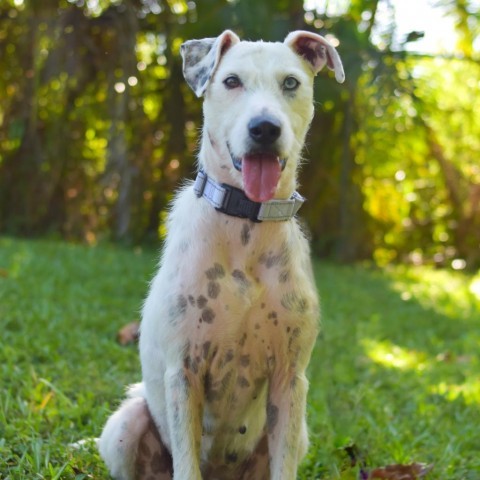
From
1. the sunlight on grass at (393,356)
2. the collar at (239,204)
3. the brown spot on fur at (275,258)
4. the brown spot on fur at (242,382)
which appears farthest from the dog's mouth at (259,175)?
the sunlight on grass at (393,356)

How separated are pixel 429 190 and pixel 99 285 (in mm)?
6980

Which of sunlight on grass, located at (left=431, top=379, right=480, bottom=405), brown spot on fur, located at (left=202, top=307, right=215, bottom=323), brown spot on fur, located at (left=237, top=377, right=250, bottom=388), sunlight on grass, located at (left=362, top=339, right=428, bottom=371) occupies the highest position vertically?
brown spot on fur, located at (left=202, top=307, right=215, bottom=323)

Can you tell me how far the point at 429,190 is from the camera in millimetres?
12945

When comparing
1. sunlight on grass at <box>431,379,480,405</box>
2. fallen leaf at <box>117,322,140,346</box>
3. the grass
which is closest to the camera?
the grass

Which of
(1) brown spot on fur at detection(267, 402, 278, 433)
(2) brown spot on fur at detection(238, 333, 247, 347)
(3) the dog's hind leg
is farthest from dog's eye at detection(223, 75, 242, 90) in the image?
(3) the dog's hind leg

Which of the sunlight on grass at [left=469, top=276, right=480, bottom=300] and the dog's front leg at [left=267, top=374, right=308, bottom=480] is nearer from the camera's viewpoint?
the dog's front leg at [left=267, top=374, right=308, bottom=480]

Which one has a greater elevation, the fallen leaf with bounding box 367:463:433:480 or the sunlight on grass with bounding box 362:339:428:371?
the fallen leaf with bounding box 367:463:433:480

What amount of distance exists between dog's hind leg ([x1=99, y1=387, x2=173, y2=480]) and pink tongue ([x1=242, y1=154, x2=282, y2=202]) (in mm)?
1013

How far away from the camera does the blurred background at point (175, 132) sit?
372 inches

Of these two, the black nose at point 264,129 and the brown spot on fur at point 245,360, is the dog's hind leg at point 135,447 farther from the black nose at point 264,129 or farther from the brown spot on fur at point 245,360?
the black nose at point 264,129

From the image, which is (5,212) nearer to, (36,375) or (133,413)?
(36,375)

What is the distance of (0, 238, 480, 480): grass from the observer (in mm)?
3775

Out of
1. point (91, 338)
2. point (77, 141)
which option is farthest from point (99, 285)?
point (77, 141)

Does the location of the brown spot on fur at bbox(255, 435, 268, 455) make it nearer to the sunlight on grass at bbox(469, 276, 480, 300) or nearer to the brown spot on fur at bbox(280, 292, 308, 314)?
the brown spot on fur at bbox(280, 292, 308, 314)
